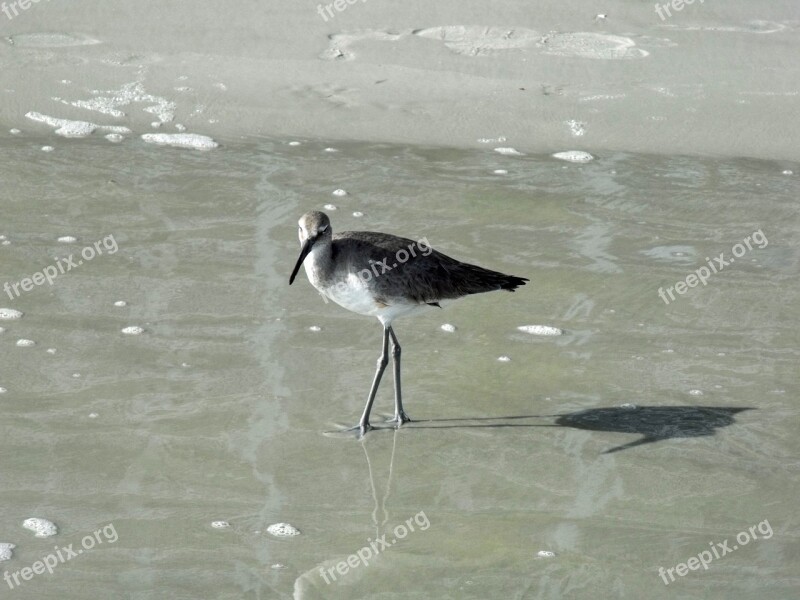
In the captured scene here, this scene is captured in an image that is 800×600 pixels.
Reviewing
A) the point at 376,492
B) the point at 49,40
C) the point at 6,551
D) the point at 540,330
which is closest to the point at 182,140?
the point at 49,40

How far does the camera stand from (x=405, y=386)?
618 centimetres

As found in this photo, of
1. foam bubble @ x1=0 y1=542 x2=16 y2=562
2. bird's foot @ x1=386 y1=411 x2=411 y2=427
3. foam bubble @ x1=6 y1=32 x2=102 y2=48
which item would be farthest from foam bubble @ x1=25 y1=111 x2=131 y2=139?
foam bubble @ x1=0 y1=542 x2=16 y2=562

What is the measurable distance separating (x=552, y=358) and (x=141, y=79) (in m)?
5.03

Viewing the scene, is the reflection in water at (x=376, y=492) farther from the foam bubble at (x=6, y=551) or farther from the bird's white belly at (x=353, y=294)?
the foam bubble at (x=6, y=551)

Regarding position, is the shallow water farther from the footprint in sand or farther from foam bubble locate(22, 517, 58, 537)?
the footprint in sand

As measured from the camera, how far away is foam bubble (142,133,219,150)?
9141 mm

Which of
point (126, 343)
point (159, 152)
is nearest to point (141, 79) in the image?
point (159, 152)

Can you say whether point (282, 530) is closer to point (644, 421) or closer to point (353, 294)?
point (353, 294)

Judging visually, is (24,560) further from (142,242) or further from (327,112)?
(327,112)

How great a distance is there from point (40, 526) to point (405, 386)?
2.09m

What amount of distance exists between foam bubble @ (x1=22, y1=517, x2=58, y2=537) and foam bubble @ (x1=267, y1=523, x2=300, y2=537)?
33.0 inches

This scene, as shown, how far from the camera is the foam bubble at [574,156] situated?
9.24 metres

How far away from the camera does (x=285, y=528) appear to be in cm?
484

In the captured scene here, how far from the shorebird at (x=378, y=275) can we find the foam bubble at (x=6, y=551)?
171cm
